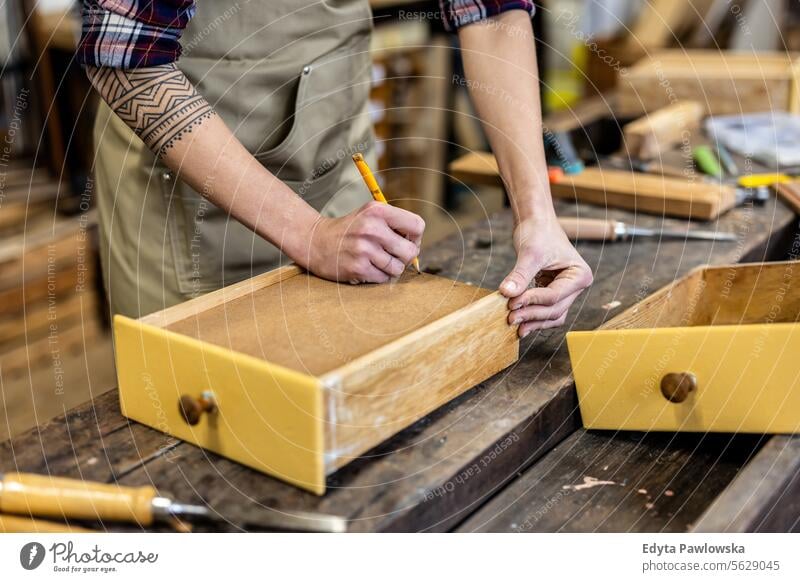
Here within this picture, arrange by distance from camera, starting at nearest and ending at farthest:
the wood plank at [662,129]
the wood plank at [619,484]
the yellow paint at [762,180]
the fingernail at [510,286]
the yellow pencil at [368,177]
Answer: the wood plank at [619,484], the fingernail at [510,286], the yellow pencil at [368,177], the yellow paint at [762,180], the wood plank at [662,129]

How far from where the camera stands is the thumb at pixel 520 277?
1.04 m

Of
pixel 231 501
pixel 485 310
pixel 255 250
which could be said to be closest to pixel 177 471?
pixel 231 501

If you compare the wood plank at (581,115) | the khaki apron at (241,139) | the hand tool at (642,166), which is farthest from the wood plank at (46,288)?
the hand tool at (642,166)

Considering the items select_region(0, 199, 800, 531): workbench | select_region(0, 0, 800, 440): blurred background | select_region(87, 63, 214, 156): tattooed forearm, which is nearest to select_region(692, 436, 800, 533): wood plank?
select_region(0, 199, 800, 531): workbench

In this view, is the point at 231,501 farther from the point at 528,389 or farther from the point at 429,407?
the point at 528,389

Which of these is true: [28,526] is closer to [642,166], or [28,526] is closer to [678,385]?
[678,385]

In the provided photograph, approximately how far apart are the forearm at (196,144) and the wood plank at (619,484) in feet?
1.44

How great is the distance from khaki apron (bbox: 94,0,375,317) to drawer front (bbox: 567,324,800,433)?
0.58 meters

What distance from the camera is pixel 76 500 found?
0.83m

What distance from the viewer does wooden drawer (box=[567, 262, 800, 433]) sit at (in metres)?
0.94

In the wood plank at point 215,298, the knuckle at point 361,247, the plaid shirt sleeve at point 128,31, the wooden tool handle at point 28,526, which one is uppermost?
the plaid shirt sleeve at point 128,31

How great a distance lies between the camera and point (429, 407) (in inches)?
38.4

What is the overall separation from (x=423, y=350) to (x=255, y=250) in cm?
54

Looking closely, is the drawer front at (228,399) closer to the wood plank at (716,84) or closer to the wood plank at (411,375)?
the wood plank at (411,375)
